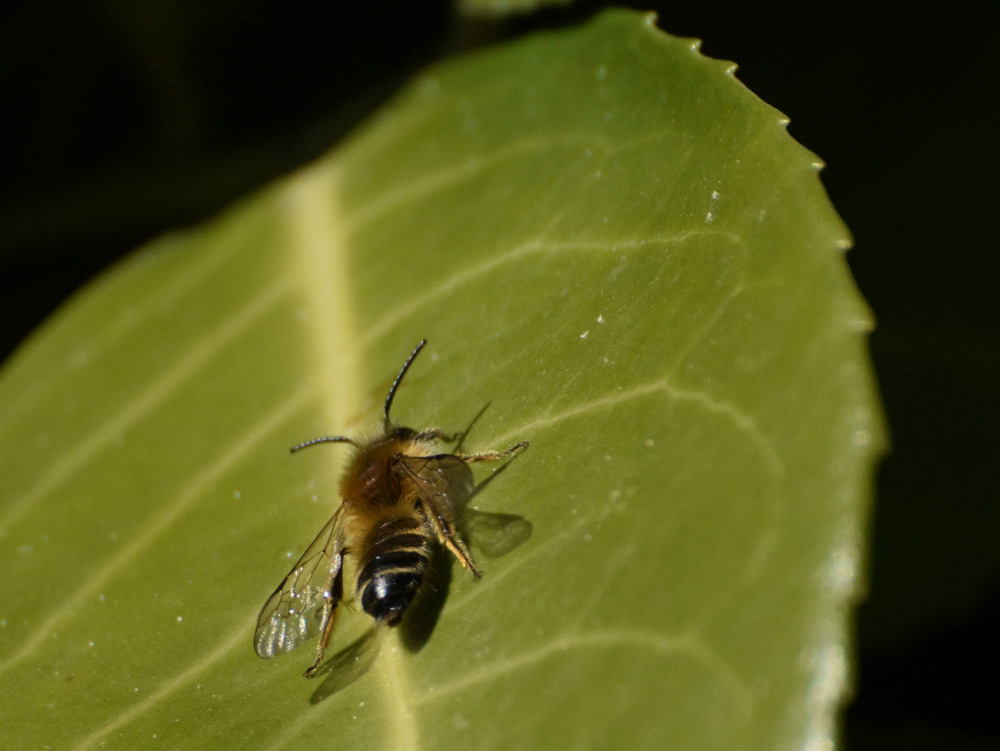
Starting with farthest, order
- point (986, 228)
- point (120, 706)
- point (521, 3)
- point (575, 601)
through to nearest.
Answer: point (986, 228) → point (521, 3) → point (120, 706) → point (575, 601)

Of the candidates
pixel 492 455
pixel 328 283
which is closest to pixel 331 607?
pixel 492 455

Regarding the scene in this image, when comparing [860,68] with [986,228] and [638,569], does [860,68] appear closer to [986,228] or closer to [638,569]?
[986,228]

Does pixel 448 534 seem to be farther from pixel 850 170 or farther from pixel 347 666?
pixel 850 170

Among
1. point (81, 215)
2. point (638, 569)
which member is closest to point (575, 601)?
point (638, 569)

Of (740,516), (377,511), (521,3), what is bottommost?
(377,511)

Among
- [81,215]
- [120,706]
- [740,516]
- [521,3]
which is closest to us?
[740,516]
